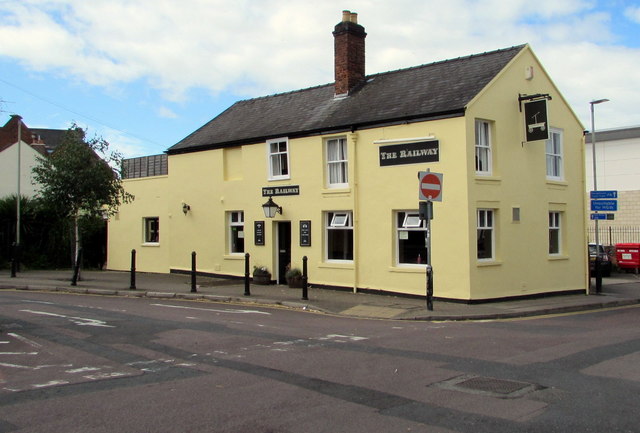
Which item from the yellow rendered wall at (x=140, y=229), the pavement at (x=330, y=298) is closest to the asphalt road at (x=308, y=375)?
the pavement at (x=330, y=298)

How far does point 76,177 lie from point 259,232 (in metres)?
6.35

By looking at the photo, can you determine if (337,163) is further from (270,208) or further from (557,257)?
(557,257)

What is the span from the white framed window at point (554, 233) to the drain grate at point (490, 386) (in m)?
13.1

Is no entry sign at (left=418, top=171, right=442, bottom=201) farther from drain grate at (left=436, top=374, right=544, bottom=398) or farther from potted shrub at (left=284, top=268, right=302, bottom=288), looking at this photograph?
drain grate at (left=436, top=374, right=544, bottom=398)

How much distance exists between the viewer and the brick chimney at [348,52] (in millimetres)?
20688

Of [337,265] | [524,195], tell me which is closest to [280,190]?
[337,265]

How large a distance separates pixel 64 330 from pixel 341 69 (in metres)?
13.3

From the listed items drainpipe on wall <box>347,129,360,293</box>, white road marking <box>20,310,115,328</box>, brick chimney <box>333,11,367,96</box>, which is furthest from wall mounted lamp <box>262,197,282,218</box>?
white road marking <box>20,310,115,328</box>

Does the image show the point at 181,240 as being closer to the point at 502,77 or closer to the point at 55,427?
the point at 502,77

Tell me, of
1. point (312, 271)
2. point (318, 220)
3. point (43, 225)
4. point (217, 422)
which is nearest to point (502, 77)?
point (318, 220)

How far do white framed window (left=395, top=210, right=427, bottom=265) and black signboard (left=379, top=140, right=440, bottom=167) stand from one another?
1496 millimetres

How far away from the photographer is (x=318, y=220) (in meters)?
19.4

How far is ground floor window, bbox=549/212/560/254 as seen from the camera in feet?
64.3

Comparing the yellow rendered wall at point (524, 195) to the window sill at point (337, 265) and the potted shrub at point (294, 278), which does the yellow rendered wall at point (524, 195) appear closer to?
the window sill at point (337, 265)
